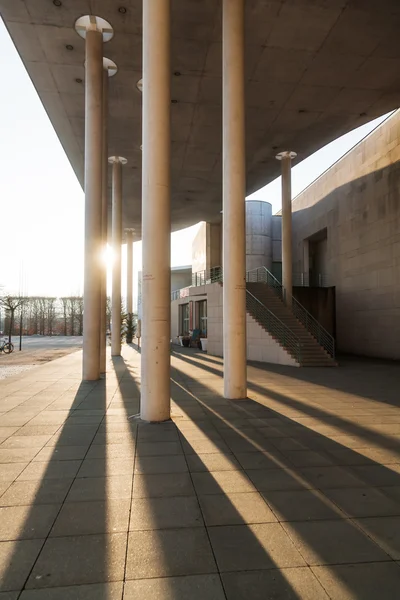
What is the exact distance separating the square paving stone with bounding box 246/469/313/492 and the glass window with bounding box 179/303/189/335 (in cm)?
2742

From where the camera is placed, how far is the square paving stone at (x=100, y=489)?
13.0 ft

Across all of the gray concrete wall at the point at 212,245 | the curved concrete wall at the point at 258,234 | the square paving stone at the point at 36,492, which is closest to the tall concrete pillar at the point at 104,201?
the square paving stone at the point at 36,492

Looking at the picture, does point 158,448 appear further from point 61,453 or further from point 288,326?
point 288,326

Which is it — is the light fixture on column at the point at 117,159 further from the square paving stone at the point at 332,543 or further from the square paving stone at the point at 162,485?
the square paving stone at the point at 332,543

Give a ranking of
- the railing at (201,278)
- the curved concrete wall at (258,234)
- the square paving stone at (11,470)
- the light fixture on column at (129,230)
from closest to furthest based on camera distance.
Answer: the square paving stone at (11,470), the railing at (201,278), the curved concrete wall at (258,234), the light fixture on column at (129,230)

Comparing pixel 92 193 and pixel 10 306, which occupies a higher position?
pixel 92 193

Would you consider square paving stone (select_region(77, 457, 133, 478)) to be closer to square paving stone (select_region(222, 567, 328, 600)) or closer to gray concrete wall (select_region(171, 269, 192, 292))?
square paving stone (select_region(222, 567, 328, 600))

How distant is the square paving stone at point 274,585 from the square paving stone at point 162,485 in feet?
4.66

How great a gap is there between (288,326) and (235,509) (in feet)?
51.6

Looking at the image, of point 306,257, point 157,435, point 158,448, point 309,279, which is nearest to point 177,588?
point 158,448

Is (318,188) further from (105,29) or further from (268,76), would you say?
(105,29)

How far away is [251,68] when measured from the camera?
47.2ft

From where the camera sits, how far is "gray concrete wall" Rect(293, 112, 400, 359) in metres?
18.9

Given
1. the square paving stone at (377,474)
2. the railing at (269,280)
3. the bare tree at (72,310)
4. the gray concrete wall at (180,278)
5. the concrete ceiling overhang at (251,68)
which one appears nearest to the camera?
the square paving stone at (377,474)
